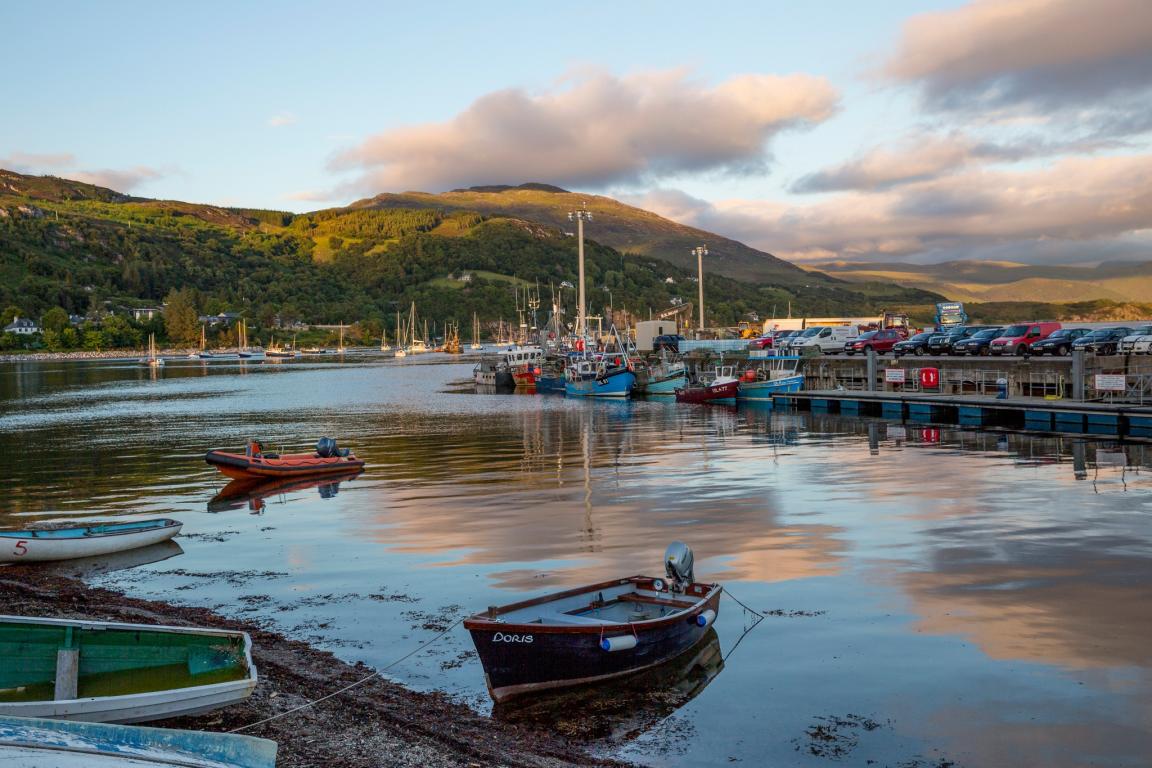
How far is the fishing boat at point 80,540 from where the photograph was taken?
2225cm

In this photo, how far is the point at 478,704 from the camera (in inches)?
530

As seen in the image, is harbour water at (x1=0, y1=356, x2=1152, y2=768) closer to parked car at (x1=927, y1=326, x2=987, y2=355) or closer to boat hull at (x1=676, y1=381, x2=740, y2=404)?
parked car at (x1=927, y1=326, x2=987, y2=355)

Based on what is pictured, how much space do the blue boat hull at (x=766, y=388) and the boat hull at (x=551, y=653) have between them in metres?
59.0

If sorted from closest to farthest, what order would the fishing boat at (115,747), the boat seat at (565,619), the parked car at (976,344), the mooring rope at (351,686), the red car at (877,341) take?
the fishing boat at (115,747) < the mooring rope at (351,686) < the boat seat at (565,619) < the parked car at (976,344) < the red car at (877,341)

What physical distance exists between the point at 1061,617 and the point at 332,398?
84698 millimetres

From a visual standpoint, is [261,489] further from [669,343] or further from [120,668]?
[669,343]

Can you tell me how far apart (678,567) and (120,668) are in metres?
8.30

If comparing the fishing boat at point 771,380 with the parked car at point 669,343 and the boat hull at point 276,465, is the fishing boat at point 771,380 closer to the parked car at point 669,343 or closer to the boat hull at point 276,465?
the parked car at point 669,343

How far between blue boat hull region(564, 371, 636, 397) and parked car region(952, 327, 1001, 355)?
27.8 m

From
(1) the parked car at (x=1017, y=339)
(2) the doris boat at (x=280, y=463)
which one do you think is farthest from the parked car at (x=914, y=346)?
(2) the doris boat at (x=280, y=463)

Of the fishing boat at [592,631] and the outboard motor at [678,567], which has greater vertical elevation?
the outboard motor at [678,567]

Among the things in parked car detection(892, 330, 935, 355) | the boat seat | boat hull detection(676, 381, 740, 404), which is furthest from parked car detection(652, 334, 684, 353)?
the boat seat

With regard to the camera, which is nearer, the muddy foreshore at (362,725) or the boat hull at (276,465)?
the muddy foreshore at (362,725)

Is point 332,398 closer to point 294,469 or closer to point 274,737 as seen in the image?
point 294,469
